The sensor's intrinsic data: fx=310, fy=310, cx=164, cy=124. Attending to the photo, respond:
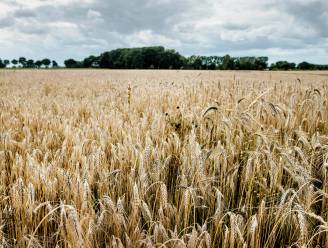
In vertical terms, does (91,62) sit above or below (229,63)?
above

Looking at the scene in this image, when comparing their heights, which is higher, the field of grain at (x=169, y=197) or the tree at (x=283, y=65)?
the tree at (x=283, y=65)

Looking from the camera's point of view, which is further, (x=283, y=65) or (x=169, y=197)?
(x=283, y=65)

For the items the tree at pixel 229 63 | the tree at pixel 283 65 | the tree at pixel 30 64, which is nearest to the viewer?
the tree at pixel 283 65

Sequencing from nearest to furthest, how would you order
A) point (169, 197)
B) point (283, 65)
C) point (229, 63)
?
point (169, 197) → point (283, 65) → point (229, 63)

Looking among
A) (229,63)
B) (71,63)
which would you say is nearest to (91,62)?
(71,63)

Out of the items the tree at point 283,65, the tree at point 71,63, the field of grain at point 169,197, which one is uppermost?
the tree at point 71,63

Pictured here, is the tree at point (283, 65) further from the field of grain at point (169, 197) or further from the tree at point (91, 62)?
the field of grain at point (169, 197)

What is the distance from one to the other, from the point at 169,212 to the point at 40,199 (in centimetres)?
69

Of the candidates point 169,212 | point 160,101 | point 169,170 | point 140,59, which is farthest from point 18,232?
point 140,59

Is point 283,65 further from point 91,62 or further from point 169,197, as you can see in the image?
point 169,197

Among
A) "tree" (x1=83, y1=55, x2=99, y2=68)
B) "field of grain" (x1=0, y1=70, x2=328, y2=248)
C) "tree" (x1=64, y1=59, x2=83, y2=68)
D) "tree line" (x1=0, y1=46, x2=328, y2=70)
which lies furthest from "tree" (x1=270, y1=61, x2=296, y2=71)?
"field of grain" (x1=0, y1=70, x2=328, y2=248)

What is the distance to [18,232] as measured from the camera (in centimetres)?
138

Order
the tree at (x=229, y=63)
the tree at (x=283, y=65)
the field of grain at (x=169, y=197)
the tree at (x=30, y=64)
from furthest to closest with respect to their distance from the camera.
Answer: the tree at (x=30, y=64) → the tree at (x=229, y=63) → the tree at (x=283, y=65) → the field of grain at (x=169, y=197)

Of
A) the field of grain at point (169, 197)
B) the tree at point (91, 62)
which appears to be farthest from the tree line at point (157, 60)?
the field of grain at point (169, 197)
